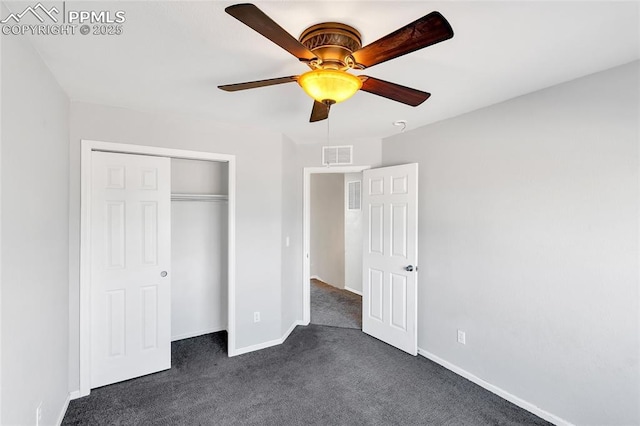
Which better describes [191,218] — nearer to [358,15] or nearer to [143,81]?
[143,81]

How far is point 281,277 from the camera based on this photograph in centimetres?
348

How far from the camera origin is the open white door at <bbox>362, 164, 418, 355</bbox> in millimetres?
3232

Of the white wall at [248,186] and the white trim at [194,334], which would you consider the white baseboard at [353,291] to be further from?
the white trim at [194,334]

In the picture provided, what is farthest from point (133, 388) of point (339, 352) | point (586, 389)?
point (586, 389)

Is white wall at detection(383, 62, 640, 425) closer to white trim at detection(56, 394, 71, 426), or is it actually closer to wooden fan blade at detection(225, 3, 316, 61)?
wooden fan blade at detection(225, 3, 316, 61)

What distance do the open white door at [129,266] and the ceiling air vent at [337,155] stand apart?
5.95ft

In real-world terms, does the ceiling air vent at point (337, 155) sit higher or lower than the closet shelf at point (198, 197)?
higher

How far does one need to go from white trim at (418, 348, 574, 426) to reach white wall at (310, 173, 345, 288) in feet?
9.30

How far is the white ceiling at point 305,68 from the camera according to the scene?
1375 mm

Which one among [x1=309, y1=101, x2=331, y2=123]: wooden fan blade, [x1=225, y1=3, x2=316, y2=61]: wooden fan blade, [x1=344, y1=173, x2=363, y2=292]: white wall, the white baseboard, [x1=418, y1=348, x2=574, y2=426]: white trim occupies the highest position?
[x1=225, y1=3, x2=316, y2=61]: wooden fan blade

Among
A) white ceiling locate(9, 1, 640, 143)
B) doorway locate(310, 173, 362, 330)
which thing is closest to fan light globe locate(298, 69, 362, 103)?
white ceiling locate(9, 1, 640, 143)

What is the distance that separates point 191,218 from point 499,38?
10.8 feet

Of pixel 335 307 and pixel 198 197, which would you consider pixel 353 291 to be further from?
pixel 198 197

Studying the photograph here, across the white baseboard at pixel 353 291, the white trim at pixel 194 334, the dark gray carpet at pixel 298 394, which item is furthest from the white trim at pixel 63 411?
the white baseboard at pixel 353 291
